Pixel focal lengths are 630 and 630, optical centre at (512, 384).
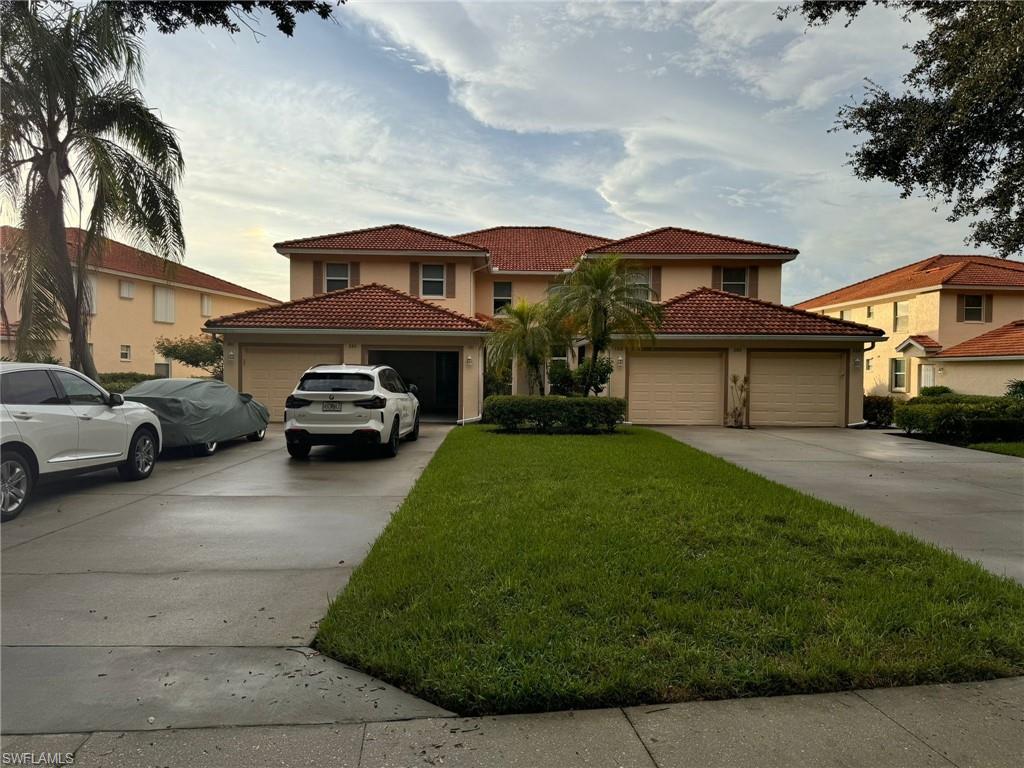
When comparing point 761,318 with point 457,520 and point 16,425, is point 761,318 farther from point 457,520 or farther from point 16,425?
point 16,425

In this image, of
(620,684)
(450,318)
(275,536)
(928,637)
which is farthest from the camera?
(450,318)

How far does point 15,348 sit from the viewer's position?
12.0 meters

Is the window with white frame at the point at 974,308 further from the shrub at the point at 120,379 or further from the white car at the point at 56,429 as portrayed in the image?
the shrub at the point at 120,379

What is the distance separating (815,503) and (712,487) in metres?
1.27

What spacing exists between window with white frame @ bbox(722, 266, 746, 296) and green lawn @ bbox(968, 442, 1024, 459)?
10.9 meters

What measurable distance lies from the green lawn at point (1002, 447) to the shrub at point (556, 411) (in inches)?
314

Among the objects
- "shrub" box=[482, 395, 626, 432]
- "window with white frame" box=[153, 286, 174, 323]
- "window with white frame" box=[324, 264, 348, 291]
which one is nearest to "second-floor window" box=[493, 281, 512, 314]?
"window with white frame" box=[324, 264, 348, 291]

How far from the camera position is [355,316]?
18719 millimetres

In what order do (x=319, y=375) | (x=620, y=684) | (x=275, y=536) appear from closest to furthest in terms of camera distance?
(x=620, y=684) → (x=275, y=536) → (x=319, y=375)

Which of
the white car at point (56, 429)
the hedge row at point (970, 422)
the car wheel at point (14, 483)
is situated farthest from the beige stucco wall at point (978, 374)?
the car wheel at point (14, 483)

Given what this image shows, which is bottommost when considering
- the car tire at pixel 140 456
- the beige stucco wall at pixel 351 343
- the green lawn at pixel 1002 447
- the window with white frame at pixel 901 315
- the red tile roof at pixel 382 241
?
the green lawn at pixel 1002 447

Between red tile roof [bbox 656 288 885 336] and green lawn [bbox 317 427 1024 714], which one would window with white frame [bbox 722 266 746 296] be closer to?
red tile roof [bbox 656 288 885 336]

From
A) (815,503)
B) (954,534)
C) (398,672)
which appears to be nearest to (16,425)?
(398,672)

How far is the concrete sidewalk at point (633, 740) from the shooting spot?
9.30 feet
